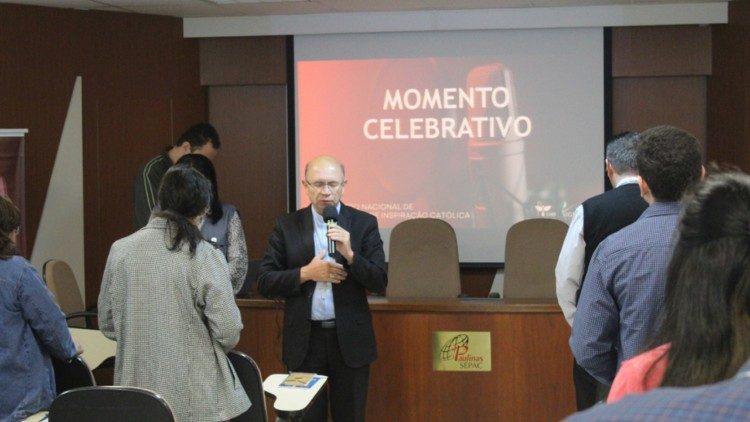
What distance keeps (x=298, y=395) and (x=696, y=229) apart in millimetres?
2131

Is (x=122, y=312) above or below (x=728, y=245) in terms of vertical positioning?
below

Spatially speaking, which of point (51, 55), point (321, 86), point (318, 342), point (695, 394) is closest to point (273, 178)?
point (321, 86)

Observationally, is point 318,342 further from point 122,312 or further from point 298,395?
point 122,312

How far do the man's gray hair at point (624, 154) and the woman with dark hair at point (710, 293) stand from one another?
2.21m

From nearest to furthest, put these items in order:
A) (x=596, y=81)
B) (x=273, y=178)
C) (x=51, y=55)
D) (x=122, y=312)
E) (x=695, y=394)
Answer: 1. (x=695, y=394)
2. (x=122, y=312)
3. (x=51, y=55)
4. (x=596, y=81)
5. (x=273, y=178)

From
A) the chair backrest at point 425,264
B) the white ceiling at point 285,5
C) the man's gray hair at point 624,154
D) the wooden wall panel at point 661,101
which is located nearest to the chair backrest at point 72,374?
the man's gray hair at point 624,154

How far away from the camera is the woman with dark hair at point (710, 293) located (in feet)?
3.53

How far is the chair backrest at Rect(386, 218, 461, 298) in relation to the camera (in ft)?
19.5

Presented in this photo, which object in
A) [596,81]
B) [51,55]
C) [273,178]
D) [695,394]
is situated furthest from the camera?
[273,178]

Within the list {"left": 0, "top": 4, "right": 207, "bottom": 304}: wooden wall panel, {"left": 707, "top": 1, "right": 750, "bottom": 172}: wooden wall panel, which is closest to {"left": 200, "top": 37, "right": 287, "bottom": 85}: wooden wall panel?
{"left": 0, "top": 4, "right": 207, "bottom": 304}: wooden wall panel

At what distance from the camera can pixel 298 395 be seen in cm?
310

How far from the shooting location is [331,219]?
12.4 feet

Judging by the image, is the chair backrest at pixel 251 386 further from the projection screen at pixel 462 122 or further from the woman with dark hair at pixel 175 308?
the projection screen at pixel 462 122

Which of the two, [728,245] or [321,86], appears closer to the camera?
[728,245]
